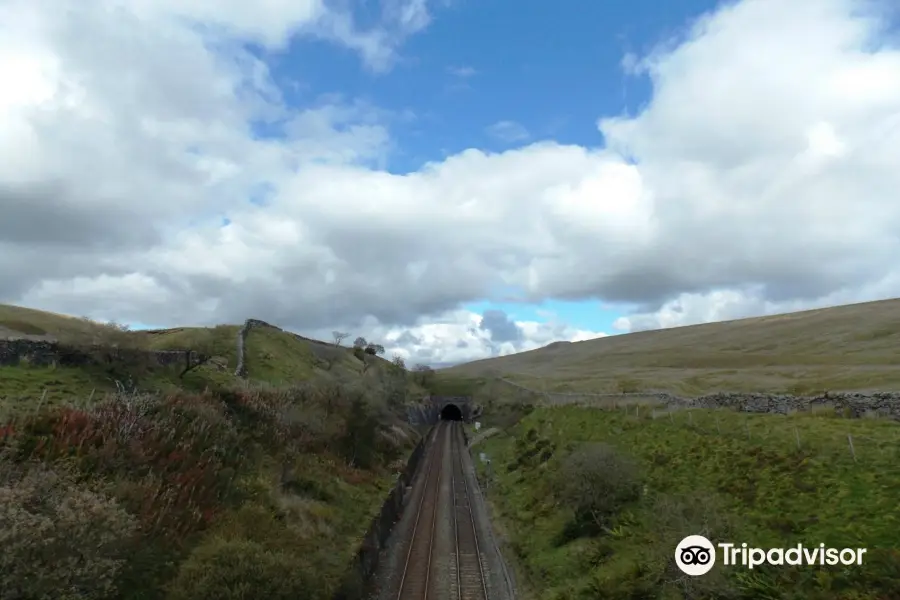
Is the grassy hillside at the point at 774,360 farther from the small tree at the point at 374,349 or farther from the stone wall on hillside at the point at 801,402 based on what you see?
the small tree at the point at 374,349

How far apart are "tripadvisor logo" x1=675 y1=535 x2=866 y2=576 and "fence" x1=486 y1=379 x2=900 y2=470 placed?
6.10 metres

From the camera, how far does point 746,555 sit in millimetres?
17234

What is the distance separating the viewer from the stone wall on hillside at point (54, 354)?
31609 mm

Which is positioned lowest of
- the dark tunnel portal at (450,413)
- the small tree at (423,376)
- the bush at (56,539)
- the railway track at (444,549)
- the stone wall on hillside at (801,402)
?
the railway track at (444,549)

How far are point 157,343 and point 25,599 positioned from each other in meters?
64.5

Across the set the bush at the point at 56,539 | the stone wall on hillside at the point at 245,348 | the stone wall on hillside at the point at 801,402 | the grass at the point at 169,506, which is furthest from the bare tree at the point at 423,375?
the bush at the point at 56,539

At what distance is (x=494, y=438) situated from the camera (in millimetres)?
77875

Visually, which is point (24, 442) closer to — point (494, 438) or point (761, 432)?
point (761, 432)

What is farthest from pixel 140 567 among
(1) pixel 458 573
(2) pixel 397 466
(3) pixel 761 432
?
(2) pixel 397 466

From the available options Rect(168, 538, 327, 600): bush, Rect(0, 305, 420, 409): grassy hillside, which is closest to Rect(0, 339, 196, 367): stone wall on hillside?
Rect(0, 305, 420, 409): grassy hillside

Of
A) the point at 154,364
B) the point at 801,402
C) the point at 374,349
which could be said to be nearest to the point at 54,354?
the point at 154,364

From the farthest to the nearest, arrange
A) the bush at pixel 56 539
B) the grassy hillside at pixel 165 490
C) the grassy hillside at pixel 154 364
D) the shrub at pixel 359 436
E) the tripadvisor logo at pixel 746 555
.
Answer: the shrub at pixel 359 436
the grassy hillside at pixel 154 364
the tripadvisor logo at pixel 746 555
the grassy hillside at pixel 165 490
the bush at pixel 56 539

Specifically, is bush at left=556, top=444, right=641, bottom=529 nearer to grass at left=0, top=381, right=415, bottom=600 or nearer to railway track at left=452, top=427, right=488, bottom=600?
railway track at left=452, top=427, right=488, bottom=600

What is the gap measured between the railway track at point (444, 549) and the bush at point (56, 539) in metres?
12.5
